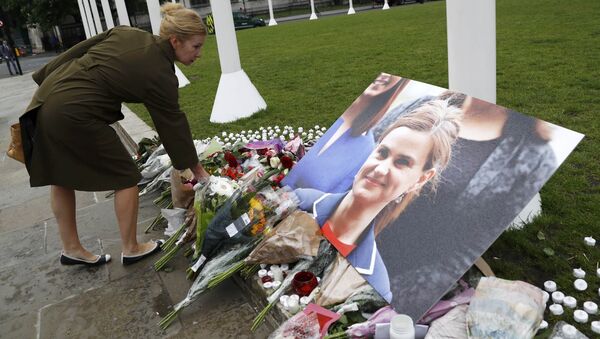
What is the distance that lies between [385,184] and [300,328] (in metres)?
0.86

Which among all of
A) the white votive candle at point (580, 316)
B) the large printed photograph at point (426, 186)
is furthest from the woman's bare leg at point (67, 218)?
the white votive candle at point (580, 316)

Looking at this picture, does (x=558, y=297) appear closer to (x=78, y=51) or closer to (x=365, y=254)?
(x=365, y=254)

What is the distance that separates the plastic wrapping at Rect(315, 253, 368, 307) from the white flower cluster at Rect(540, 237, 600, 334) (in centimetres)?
81

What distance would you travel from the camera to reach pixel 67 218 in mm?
3082

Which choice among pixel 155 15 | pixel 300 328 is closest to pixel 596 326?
pixel 300 328

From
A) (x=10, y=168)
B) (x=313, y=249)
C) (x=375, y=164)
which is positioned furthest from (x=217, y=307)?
(x=10, y=168)

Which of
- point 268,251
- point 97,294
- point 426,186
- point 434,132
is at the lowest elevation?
point 97,294

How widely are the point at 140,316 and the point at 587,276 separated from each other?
2.30 m

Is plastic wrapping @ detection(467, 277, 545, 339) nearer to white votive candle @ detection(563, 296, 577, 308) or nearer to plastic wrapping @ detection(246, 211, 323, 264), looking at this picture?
white votive candle @ detection(563, 296, 577, 308)

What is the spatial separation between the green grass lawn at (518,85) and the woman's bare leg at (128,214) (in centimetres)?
211

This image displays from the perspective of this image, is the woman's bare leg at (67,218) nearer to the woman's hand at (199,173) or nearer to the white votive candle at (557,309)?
the woman's hand at (199,173)

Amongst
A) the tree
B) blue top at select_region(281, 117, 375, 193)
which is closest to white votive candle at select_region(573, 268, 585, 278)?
blue top at select_region(281, 117, 375, 193)

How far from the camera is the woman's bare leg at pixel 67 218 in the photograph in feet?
9.86

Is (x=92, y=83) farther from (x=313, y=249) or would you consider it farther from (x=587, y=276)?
(x=587, y=276)
